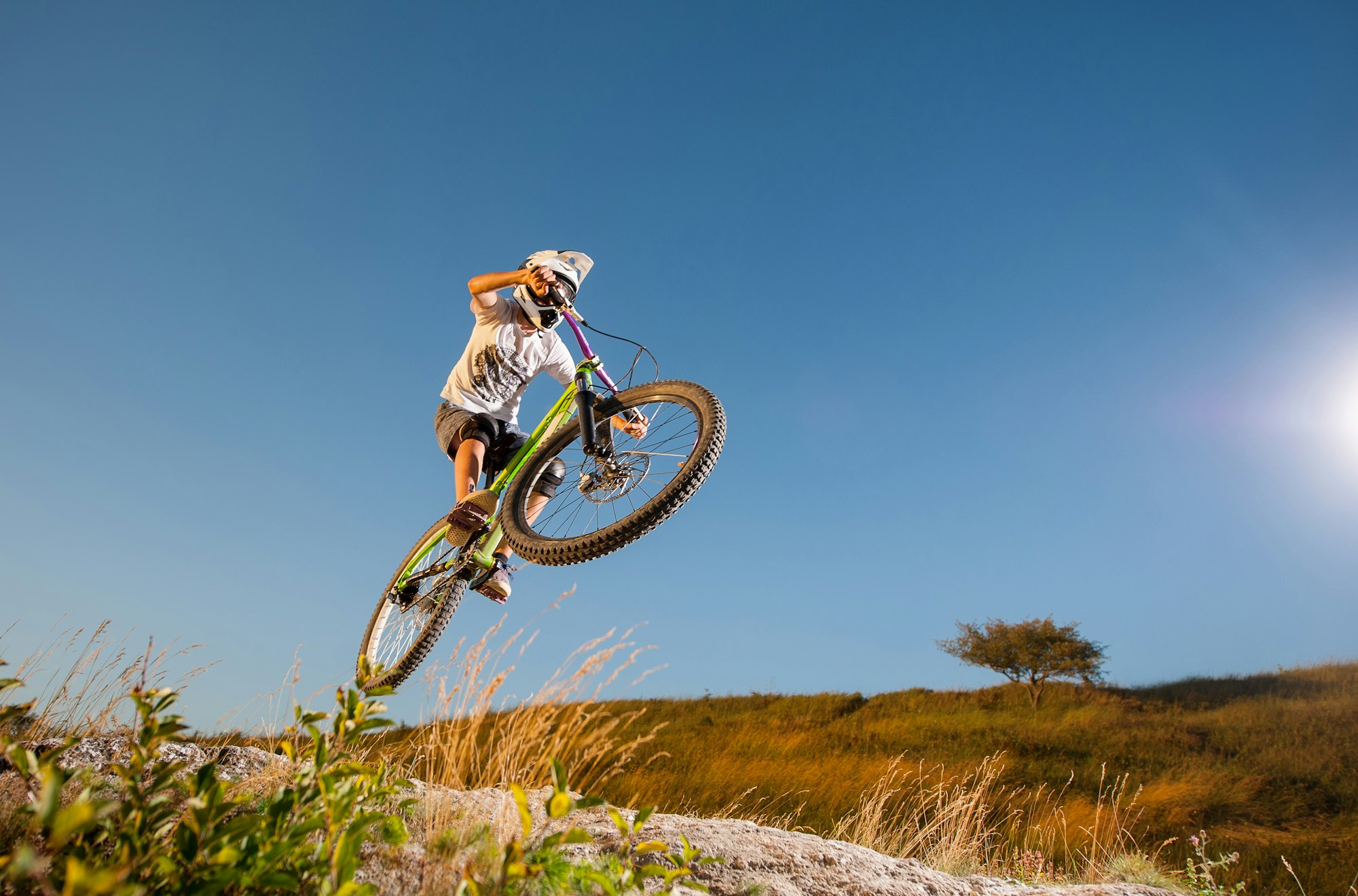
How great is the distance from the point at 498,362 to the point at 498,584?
1.49 m

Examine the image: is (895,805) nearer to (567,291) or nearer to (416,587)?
(416,587)

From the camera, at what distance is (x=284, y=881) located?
4.35ft

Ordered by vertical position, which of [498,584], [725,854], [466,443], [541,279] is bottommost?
[725,854]

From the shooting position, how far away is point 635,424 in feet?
14.4

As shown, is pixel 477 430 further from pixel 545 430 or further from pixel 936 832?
pixel 936 832

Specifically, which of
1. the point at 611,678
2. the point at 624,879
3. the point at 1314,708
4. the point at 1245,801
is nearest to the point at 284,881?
the point at 624,879

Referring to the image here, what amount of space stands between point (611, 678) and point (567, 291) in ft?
7.49

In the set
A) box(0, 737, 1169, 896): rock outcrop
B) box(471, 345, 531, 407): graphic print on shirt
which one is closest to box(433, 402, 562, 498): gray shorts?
box(471, 345, 531, 407): graphic print on shirt

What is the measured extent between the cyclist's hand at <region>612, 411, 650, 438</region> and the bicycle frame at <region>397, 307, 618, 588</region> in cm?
18

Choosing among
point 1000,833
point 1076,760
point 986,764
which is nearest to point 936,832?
point 1000,833

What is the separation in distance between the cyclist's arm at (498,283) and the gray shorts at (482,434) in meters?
0.74

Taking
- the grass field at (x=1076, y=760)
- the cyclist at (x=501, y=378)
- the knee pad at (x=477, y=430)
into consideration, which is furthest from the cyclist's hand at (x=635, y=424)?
the grass field at (x=1076, y=760)

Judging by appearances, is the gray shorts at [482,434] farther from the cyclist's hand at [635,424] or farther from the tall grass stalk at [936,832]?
the tall grass stalk at [936,832]

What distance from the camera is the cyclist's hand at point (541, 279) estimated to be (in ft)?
13.8
